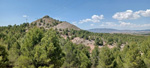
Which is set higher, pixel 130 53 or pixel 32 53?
pixel 32 53

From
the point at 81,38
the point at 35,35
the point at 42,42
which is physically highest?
the point at 35,35

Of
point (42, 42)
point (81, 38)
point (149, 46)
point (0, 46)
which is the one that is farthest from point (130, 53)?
point (81, 38)

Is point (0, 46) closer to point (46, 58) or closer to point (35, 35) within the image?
point (35, 35)

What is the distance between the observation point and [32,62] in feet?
32.1

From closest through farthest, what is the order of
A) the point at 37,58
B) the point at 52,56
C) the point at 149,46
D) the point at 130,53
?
the point at 37,58
the point at 52,56
the point at 130,53
the point at 149,46

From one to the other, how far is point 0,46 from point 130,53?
64.7ft

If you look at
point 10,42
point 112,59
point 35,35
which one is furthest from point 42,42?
point 10,42

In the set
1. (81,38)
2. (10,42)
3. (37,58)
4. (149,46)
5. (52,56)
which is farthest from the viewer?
(81,38)

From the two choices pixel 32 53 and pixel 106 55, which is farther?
pixel 106 55

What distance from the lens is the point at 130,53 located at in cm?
1617

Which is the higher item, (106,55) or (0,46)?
(0,46)

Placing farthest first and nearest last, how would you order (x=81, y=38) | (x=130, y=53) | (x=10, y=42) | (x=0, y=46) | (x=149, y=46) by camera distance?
(x=81, y=38) < (x=10, y=42) < (x=149, y=46) < (x=130, y=53) < (x=0, y=46)

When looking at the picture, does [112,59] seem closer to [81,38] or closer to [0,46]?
[0,46]

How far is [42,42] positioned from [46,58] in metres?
1.83
